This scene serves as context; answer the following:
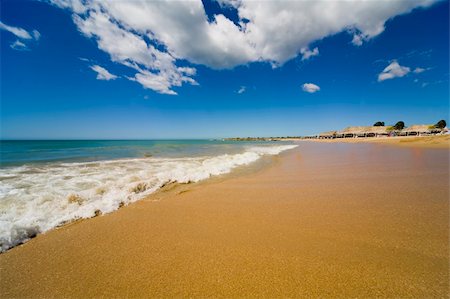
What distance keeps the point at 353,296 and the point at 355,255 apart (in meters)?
0.70

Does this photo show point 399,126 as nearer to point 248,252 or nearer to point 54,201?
point 248,252

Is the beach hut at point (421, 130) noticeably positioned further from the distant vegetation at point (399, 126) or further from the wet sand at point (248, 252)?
the wet sand at point (248, 252)

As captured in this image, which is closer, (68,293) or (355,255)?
(68,293)

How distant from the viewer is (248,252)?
2410 millimetres

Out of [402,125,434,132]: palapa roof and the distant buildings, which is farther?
[402,125,434,132]: palapa roof

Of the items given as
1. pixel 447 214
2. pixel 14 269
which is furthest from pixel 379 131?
pixel 14 269

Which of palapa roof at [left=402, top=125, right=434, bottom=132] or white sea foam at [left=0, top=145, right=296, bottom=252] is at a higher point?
palapa roof at [left=402, top=125, right=434, bottom=132]

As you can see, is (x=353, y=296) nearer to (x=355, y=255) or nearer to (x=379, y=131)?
(x=355, y=255)

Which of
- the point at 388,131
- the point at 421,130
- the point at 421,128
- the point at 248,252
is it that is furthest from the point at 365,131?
the point at 248,252

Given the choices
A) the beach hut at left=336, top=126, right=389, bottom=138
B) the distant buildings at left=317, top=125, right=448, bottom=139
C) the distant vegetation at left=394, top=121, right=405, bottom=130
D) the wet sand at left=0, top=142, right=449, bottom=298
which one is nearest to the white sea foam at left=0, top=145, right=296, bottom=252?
the wet sand at left=0, top=142, right=449, bottom=298

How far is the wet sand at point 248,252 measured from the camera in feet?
6.15

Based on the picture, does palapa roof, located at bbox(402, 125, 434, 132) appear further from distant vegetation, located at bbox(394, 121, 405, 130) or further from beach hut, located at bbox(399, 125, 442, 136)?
distant vegetation, located at bbox(394, 121, 405, 130)

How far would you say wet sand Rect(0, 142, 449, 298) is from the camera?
188 cm

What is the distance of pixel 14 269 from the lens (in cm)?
228
